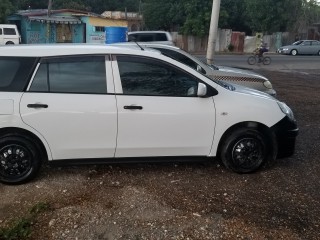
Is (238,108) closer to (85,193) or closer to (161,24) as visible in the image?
(85,193)

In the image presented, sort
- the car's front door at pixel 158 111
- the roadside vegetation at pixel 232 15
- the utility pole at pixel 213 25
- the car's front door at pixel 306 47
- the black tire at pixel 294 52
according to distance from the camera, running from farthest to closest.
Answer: the roadside vegetation at pixel 232 15, the black tire at pixel 294 52, the car's front door at pixel 306 47, the utility pole at pixel 213 25, the car's front door at pixel 158 111

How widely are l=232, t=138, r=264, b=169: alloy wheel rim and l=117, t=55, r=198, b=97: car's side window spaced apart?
924 mm

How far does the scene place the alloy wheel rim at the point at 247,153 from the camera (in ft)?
16.2

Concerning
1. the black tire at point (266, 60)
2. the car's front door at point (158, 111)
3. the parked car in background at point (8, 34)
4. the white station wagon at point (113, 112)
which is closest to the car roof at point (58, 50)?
the white station wagon at point (113, 112)

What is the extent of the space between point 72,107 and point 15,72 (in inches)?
31.1

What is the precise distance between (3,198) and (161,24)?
133 ft

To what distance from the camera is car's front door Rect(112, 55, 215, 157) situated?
4.61m

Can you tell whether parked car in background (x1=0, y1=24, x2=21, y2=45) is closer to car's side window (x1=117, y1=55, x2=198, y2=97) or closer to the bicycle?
the bicycle

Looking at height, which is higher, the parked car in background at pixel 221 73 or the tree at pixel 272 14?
the tree at pixel 272 14

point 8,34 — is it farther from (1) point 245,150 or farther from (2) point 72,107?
(1) point 245,150

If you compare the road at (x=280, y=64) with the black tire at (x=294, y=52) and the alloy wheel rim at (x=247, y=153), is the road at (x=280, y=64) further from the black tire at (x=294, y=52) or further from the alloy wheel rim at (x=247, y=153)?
the alloy wheel rim at (x=247, y=153)

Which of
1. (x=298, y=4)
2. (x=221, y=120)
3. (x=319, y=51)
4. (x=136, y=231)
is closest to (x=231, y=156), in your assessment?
(x=221, y=120)

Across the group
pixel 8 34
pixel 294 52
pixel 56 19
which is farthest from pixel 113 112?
pixel 56 19

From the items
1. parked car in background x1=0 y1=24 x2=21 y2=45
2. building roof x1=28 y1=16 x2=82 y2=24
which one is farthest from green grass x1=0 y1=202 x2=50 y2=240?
building roof x1=28 y1=16 x2=82 y2=24
